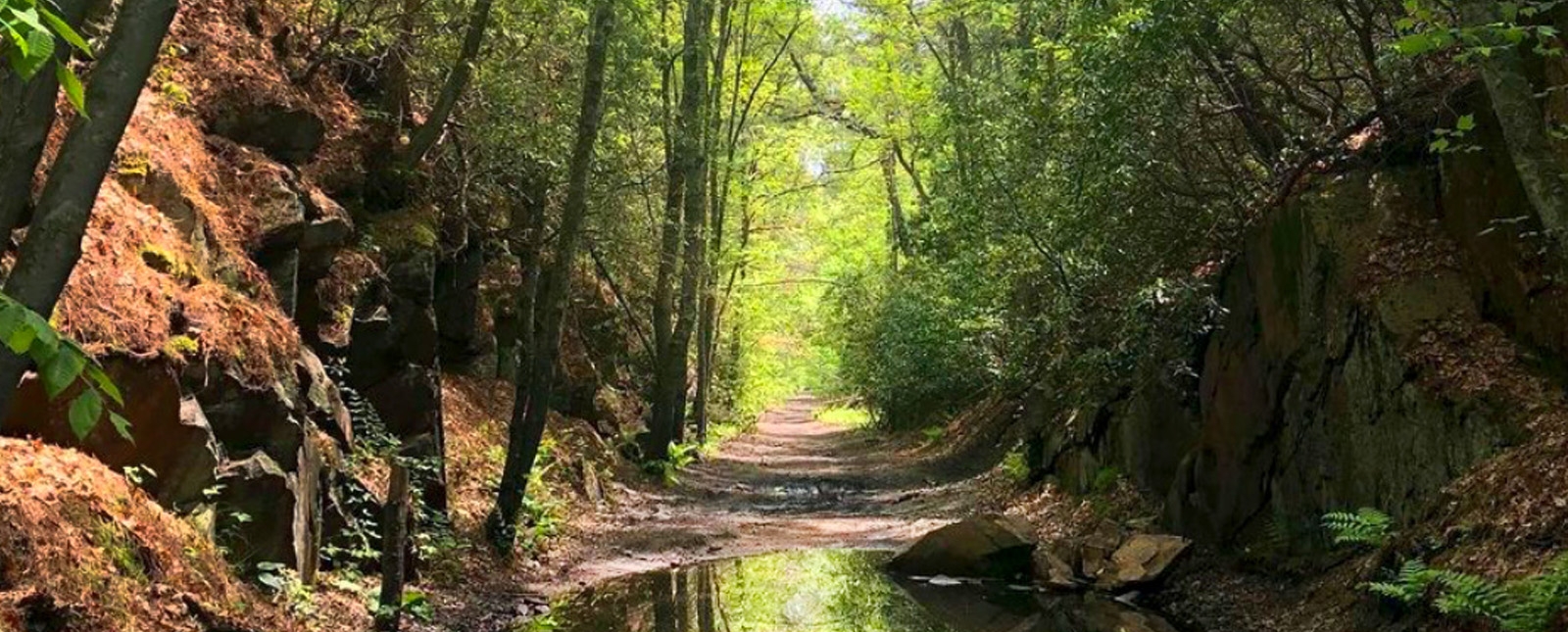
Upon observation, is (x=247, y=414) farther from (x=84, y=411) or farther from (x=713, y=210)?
(x=713, y=210)

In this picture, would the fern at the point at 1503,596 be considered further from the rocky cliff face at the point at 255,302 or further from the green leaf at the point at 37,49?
the rocky cliff face at the point at 255,302

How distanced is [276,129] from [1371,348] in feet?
34.7

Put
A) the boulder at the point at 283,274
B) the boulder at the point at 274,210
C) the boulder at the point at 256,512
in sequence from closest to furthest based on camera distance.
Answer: the boulder at the point at 256,512 < the boulder at the point at 283,274 < the boulder at the point at 274,210

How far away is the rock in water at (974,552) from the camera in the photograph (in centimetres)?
1202

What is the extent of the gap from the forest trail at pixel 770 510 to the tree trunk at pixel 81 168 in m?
7.86

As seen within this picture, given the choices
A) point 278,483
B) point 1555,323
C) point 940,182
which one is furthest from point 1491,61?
point 940,182

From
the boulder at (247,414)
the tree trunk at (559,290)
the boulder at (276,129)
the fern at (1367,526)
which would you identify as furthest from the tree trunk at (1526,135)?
the boulder at (276,129)

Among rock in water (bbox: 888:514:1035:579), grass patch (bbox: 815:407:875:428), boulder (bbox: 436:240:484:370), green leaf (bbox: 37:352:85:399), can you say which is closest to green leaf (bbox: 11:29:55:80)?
green leaf (bbox: 37:352:85:399)

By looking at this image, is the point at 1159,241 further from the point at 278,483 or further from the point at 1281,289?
the point at 278,483

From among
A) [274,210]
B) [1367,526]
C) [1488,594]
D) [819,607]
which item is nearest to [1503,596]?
[1488,594]

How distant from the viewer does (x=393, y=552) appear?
8445 millimetres

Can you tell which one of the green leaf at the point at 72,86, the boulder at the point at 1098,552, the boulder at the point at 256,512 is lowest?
the boulder at the point at 1098,552

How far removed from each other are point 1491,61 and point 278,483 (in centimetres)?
844

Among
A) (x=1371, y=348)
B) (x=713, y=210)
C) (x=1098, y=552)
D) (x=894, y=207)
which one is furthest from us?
(x=894, y=207)
